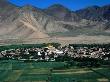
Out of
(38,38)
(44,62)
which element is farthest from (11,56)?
(38,38)

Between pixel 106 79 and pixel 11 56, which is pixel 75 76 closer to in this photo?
pixel 106 79

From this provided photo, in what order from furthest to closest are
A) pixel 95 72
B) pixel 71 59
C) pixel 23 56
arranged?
pixel 23 56 < pixel 71 59 < pixel 95 72

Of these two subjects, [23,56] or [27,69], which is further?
[23,56]

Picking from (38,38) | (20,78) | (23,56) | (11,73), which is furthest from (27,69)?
(38,38)

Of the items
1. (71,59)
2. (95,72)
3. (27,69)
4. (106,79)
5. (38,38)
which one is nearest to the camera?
(106,79)

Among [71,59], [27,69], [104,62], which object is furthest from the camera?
[71,59]

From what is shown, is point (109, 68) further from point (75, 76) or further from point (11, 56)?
point (11, 56)
